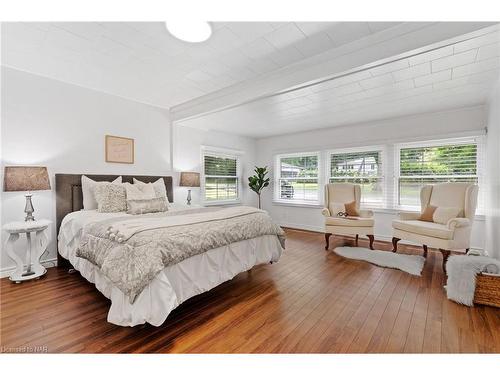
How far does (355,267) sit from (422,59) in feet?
8.03

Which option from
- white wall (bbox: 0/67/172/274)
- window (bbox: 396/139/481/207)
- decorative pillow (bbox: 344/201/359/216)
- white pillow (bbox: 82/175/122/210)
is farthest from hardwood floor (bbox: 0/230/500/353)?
window (bbox: 396/139/481/207)

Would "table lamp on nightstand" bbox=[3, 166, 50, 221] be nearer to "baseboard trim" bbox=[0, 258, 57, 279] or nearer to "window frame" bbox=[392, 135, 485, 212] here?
"baseboard trim" bbox=[0, 258, 57, 279]

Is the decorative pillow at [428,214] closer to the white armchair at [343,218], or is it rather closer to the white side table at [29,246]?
the white armchair at [343,218]

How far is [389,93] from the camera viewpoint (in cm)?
314

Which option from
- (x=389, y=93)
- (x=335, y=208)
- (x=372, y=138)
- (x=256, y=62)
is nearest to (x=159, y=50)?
(x=256, y=62)

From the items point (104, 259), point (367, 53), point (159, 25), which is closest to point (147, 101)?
point (159, 25)

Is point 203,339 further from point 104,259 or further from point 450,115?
point 450,115

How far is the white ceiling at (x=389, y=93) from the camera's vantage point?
2.25 meters

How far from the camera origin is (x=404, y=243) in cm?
413

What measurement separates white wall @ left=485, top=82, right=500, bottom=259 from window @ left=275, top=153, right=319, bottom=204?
9.22ft

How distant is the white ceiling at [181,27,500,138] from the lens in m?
2.25

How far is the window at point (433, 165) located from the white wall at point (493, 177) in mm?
328

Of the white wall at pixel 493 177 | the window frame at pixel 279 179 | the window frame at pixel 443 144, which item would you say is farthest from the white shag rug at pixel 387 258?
the window frame at pixel 279 179
